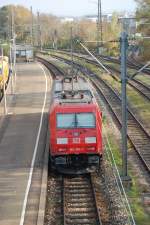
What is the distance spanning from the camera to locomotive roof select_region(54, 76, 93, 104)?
20.2 meters

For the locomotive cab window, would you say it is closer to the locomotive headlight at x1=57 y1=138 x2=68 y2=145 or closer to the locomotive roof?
the locomotive headlight at x1=57 y1=138 x2=68 y2=145

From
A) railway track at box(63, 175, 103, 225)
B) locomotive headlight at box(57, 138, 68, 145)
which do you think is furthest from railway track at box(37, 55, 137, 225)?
locomotive headlight at box(57, 138, 68, 145)

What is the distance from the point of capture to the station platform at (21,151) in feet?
51.9

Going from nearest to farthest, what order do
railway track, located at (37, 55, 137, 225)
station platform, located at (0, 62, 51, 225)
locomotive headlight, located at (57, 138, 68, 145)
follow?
1. railway track, located at (37, 55, 137, 225)
2. station platform, located at (0, 62, 51, 225)
3. locomotive headlight, located at (57, 138, 68, 145)

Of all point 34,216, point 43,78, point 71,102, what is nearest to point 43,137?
point 71,102

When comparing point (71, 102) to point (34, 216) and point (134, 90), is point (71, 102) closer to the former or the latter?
point (34, 216)

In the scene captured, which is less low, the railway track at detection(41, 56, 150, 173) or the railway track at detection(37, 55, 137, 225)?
the railway track at detection(41, 56, 150, 173)

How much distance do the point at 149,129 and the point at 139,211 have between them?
1155 centimetres

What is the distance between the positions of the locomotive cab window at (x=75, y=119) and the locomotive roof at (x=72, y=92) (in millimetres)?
758

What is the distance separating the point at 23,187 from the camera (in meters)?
17.5

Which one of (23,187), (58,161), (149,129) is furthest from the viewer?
(149,129)

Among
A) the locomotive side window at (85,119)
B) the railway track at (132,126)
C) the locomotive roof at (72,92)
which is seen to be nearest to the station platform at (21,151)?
the locomotive side window at (85,119)

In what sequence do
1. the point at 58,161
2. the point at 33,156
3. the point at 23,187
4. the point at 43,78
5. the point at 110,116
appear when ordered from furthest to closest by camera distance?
the point at 43,78 → the point at 110,116 → the point at 33,156 → the point at 58,161 → the point at 23,187

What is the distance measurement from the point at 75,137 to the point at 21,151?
3488 mm
